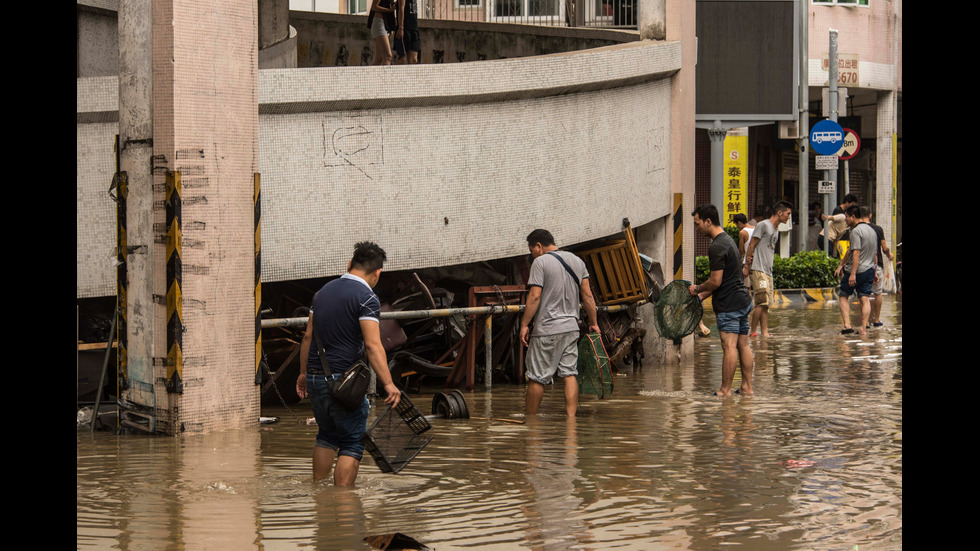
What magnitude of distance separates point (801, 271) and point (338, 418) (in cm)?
2115

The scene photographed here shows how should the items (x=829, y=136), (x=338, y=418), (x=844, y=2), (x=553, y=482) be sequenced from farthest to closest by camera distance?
(x=844, y=2)
(x=829, y=136)
(x=553, y=482)
(x=338, y=418)

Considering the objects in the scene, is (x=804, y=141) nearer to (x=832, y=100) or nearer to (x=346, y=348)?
(x=832, y=100)

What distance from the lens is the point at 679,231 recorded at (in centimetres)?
1611

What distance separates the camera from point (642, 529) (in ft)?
21.6

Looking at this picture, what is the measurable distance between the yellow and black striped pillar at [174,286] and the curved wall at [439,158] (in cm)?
183

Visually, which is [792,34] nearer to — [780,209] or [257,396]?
[780,209]

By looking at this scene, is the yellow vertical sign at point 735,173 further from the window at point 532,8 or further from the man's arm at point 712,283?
the man's arm at point 712,283

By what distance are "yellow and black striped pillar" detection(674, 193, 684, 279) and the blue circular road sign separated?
12.5 m

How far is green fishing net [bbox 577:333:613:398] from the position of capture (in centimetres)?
1192

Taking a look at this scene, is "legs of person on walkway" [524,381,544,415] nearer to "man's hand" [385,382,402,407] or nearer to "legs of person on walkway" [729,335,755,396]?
"legs of person on walkway" [729,335,755,396]

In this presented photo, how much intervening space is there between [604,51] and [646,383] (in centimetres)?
382

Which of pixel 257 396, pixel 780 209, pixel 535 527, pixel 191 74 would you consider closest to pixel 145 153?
pixel 191 74

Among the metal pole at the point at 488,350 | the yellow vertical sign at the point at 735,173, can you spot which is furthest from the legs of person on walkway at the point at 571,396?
the yellow vertical sign at the point at 735,173

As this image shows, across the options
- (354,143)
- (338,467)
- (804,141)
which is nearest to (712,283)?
(354,143)
